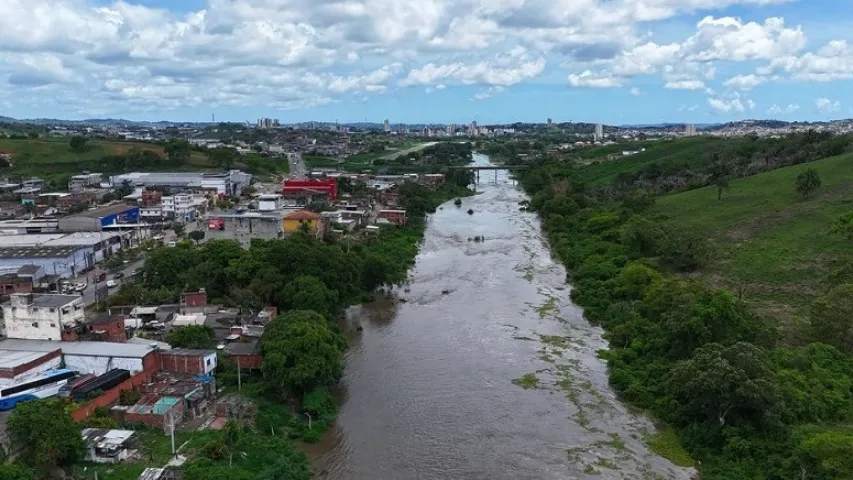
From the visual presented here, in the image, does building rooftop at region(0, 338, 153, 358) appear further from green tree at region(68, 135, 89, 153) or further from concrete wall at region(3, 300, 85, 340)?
green tree at region(68, 135, 89, 153)

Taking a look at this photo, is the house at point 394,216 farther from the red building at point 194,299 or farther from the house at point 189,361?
the house at point 189,361

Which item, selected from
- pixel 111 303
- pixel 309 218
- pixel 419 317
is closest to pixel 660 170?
pixel 309 218

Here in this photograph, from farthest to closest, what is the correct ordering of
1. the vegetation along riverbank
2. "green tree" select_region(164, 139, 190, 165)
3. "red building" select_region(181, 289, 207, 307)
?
"green tree" select_region(164, 139, 190, 165)
"red building" select_region(181, 289, 207, 307)
the vegetation along riverbank

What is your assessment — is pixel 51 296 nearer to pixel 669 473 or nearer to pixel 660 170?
pixel 669 473

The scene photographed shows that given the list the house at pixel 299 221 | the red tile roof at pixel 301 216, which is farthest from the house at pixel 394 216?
the red tile roof at pixel 301 216

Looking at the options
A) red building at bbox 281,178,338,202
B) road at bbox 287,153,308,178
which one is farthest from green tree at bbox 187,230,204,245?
road at bbox 287,153,308,178

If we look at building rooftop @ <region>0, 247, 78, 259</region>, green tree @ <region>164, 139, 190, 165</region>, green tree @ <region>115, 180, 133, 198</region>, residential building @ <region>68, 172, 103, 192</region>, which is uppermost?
green tree @ <region>164, 139, 190, 165</region>

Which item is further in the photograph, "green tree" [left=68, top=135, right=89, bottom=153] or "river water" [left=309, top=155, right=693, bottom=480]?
"green tree" [left=68, top=135, right=89, bottom=153]
